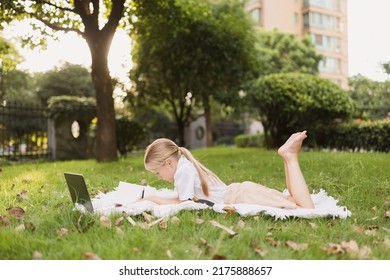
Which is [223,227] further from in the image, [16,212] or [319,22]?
[319,22]

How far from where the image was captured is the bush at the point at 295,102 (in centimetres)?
1308

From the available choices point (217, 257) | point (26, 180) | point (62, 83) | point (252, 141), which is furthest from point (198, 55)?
point (62, 83)

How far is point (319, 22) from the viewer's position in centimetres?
1708

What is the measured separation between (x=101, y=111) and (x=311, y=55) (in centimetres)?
2085

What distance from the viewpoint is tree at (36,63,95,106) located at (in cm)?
2917

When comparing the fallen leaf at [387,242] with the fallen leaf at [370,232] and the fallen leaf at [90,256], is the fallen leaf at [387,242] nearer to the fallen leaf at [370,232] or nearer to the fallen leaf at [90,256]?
the fallen leaf at [370,232]

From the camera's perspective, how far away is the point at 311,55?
92.2ft

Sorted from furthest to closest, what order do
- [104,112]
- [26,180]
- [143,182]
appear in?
1. [104,112]
2. [26,180]
3. [143,182]

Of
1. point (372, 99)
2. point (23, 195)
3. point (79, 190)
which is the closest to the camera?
point (79, 190)

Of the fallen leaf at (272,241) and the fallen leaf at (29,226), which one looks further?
the fallen leaf at (29,226)

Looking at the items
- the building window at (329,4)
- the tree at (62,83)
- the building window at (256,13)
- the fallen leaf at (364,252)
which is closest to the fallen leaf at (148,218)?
the fallen leaf at (364,252)

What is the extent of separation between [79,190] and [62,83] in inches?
1065
